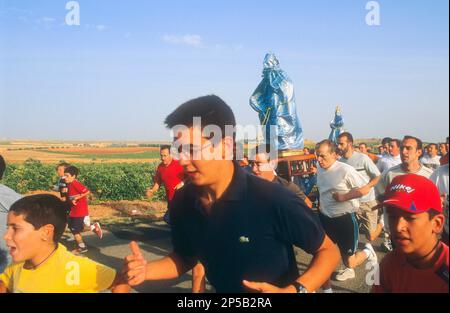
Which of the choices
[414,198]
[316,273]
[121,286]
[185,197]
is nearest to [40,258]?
[121,286]

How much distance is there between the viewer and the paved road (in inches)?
189

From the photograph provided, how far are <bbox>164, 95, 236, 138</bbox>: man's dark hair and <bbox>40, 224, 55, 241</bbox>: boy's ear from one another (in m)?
0.93

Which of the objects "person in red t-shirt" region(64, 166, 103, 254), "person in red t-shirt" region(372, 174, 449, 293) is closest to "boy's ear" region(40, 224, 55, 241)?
"person in red t-shirt" region(372, 174, 449, 293)

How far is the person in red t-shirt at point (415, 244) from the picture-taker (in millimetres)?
1937

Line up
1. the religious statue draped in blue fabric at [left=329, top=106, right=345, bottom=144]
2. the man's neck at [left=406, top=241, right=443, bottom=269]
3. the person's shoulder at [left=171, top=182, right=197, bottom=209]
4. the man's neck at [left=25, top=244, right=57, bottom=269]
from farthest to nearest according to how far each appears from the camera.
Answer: the religious statue draped in blue fabric at [left=329, top=106, right=345, bottom=144] < the man's neck at [left=25, top=244, right=57, bottom=269] < the person's shoulder at [left=171, top=182, right=197, bottom=209] < the man's neck at [left=406, top=241, right=443, bottom=269]

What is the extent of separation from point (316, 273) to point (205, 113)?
891mm

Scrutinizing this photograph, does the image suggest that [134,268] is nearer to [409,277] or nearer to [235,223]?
[235,223]

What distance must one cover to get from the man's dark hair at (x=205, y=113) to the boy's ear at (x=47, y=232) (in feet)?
3.05

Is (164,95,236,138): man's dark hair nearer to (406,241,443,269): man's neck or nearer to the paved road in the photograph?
(406,241,443,269): man's neck

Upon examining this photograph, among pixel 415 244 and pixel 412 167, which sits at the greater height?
pixel 412 167

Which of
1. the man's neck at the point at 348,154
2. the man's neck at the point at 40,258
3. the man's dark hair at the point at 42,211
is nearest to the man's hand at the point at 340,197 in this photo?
the man's neck at the point at 348,154

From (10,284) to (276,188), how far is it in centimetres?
158

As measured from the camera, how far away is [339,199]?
4656 mm
